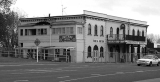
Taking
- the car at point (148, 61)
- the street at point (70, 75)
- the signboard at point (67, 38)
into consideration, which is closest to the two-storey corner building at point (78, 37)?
the signboard at point (67, 38)

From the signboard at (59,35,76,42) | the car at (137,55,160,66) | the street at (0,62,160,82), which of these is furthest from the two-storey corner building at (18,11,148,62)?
the street at (0,62,160,82)

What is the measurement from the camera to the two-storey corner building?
173 ft

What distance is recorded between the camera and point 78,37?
52.9 meters

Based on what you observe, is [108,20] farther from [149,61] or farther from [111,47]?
[149,61]

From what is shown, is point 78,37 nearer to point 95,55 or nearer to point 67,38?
point 67,38

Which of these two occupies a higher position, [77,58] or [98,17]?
[98,17]

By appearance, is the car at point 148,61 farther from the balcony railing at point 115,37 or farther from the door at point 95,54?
the balcony railing at point 115,37

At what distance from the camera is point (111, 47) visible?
6194 cm

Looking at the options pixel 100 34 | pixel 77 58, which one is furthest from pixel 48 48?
pixel 100 34

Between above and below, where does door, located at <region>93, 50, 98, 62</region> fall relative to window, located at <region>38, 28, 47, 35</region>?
below

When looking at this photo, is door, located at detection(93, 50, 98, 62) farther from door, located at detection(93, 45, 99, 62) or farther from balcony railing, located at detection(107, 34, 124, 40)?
balcony railing, located at detection(107, 34, 124, 40)

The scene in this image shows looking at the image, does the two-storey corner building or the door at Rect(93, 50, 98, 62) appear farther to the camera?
the door at Rect(93, 50, 98, 62)

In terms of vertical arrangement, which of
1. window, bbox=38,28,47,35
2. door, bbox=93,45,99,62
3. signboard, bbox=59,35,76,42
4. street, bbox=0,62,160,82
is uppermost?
window, bbox=38,28,47,35

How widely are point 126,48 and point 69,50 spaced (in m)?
16.4
